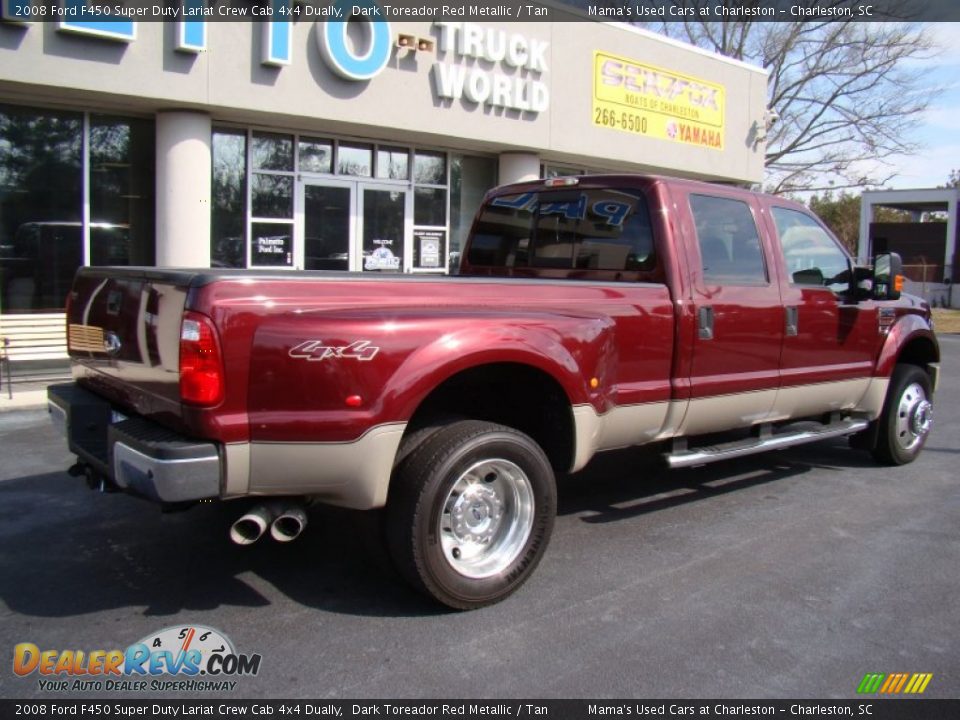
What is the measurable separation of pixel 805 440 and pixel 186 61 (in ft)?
27.5

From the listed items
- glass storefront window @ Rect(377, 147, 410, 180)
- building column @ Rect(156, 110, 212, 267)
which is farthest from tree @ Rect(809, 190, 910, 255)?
building column @ Rect(156, 110, 212, 267)

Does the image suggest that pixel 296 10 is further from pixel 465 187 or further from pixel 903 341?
pixel 903 341

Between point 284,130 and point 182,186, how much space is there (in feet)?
6.54

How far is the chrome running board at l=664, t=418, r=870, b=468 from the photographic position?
16.0 feet

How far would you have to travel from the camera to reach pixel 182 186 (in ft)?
35.7

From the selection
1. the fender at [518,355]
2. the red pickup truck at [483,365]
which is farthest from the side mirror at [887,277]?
the fender at [518,355]

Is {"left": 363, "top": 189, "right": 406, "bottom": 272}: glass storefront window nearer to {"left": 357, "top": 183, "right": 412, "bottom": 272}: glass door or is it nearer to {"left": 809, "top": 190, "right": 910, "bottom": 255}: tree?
{"left": 357, "top": 183, "right": 412, "bottom": 272}: glass door

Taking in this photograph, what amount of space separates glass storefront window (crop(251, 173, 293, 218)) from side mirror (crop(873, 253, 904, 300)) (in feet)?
28.4

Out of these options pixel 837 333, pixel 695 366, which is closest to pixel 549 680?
pixel 695 366

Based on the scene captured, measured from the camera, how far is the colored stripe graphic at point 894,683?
3.22 meters

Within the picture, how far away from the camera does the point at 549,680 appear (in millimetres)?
3219

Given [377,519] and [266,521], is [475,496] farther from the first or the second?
[266,521]

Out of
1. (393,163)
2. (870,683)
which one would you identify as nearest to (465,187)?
(393,163)

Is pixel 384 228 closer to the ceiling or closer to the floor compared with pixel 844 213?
closer to the floor
